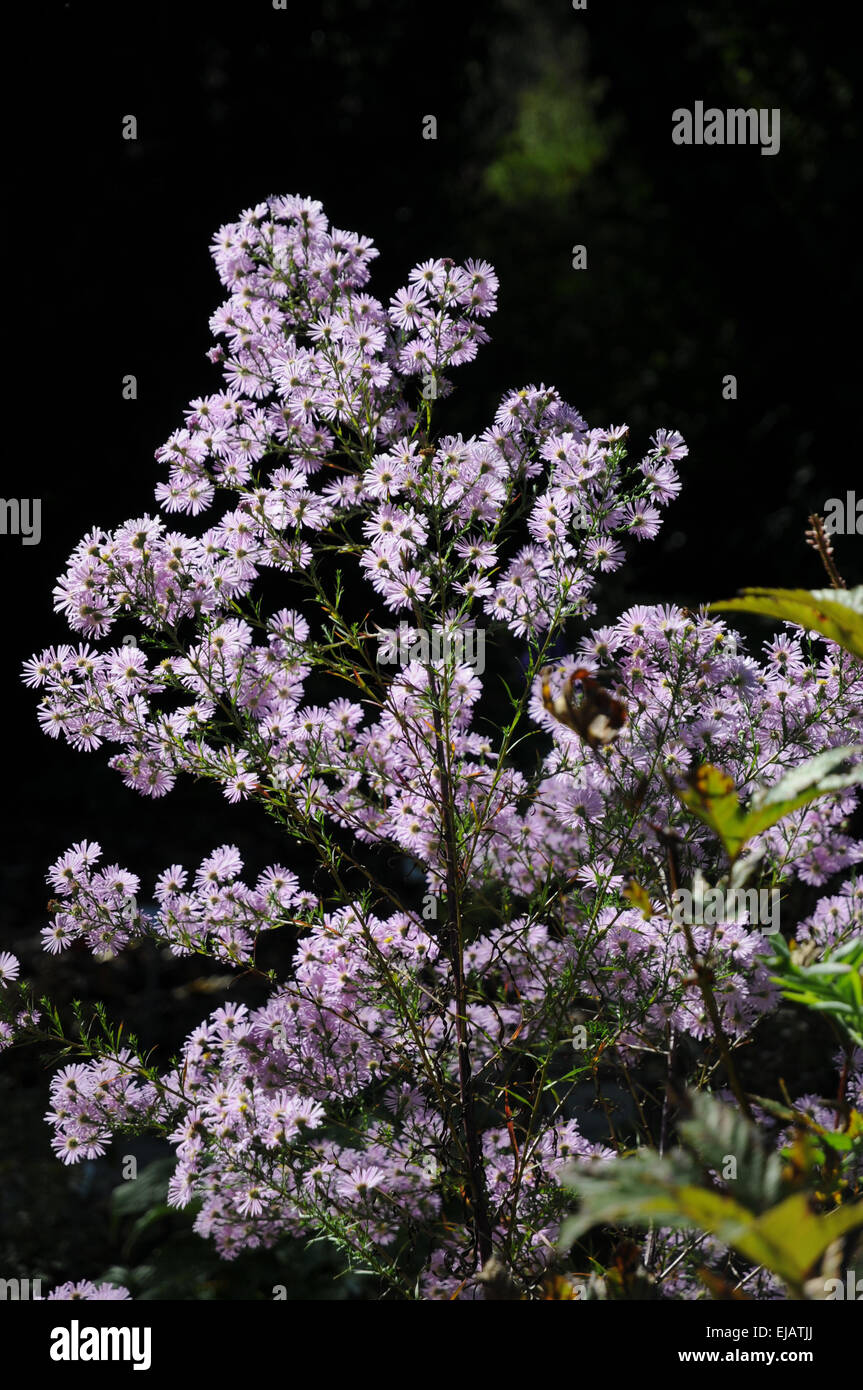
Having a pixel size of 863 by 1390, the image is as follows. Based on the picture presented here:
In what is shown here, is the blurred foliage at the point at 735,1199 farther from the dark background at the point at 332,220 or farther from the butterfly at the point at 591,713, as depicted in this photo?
the dark background at the point at 332,220

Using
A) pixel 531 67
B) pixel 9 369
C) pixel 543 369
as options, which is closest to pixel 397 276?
pixel 9 369

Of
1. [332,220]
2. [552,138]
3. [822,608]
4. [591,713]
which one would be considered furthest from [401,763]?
[552,138]

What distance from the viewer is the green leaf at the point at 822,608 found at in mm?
995

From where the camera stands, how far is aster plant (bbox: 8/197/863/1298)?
1.66 metres

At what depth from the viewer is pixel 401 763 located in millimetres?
1897

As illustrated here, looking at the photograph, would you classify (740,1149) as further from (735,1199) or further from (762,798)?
(762,798)

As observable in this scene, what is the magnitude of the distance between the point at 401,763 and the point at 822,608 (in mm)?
989

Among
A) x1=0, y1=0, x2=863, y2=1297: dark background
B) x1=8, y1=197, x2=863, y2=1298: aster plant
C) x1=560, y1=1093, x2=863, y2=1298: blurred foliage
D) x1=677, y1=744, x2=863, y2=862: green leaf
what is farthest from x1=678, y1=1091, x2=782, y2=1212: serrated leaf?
x1=0, y1=0, x2=863, y2=1297: dark background

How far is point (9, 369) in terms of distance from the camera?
5676mm

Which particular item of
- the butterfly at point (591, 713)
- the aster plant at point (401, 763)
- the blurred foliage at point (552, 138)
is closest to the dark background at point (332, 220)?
the aster plant at point (401, 763)

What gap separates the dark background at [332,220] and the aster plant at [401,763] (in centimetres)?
161

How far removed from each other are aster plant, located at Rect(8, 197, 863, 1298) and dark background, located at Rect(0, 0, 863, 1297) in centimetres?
161

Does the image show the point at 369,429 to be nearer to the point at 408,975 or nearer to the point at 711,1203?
the point at 408,975

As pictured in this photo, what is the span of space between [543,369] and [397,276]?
9.68ft
